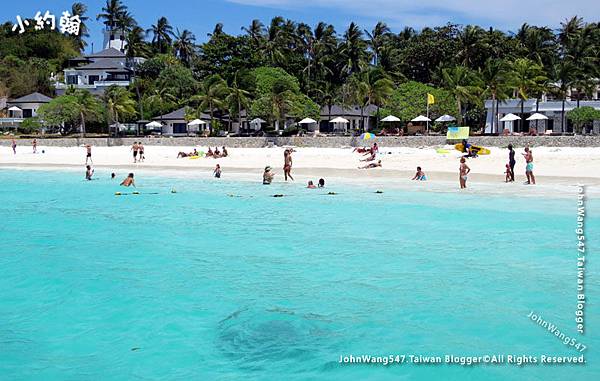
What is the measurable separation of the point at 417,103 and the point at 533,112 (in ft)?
29.0

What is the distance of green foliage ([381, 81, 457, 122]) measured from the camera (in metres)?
51.4

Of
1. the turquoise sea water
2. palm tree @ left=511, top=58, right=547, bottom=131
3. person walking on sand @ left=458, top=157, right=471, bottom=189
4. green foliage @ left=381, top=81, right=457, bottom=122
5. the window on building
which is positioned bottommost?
the turquoise sea water

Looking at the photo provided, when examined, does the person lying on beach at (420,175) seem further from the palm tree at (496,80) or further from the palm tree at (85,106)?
the palm tree at (85,106)

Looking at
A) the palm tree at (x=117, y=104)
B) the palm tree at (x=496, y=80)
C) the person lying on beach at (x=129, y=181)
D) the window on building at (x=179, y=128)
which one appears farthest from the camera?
the window on building at (x=179, y=128)

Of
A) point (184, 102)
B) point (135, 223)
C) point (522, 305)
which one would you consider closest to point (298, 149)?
point (135, 223)

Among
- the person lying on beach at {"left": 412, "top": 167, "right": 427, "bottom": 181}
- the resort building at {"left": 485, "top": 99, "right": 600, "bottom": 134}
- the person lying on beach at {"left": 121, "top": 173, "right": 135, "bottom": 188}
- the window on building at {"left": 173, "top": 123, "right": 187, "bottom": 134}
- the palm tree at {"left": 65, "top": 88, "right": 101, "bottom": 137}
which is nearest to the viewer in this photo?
the person lying on beach at {"left": 412, "top": 167, "right": 427, "bottom": 181}

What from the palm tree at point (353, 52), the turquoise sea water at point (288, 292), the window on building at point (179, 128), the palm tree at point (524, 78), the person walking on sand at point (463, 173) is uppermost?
the palm tree at point (353, 52)

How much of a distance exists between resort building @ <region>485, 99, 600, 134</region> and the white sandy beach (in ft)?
47.7

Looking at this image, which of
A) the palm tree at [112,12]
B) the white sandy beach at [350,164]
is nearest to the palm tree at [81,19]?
the palm tree at [112,12]

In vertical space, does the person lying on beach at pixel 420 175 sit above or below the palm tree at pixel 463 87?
below

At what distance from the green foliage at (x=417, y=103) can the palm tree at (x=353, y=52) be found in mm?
15560

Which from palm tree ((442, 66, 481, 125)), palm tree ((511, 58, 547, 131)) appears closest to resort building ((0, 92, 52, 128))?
palm tree ((442, 66, 481, 125))

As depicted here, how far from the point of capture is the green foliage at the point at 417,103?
51406 mm

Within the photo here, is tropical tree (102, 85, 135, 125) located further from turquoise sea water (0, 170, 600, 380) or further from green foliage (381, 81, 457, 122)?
turquoise sea water (0, 170, 600, 380)
